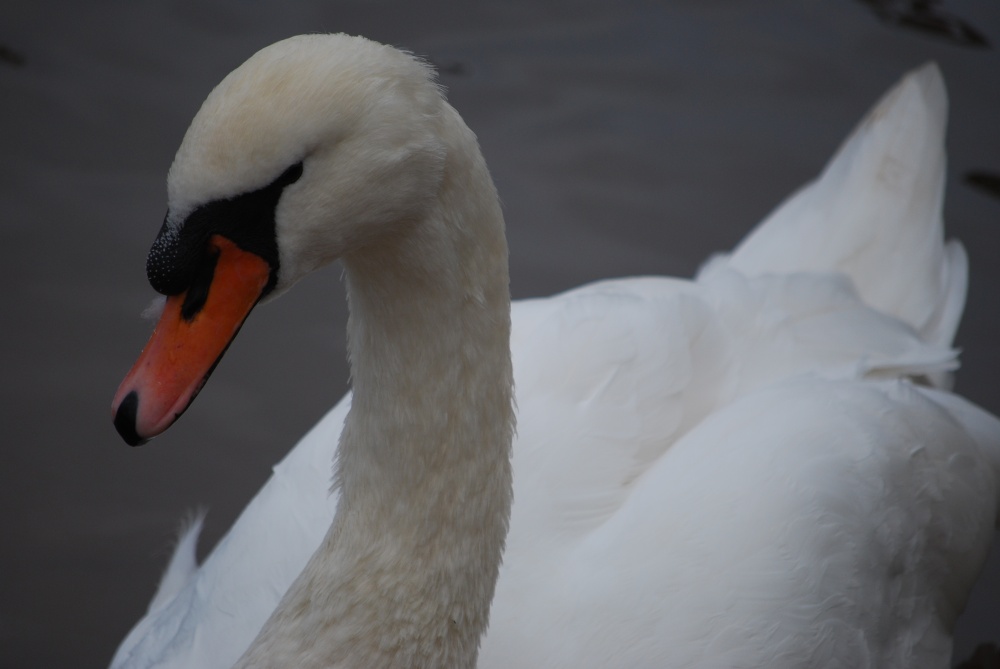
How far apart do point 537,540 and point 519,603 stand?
18 cm

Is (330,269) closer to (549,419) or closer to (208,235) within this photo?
(549,419)

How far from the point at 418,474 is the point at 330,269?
11.1ft

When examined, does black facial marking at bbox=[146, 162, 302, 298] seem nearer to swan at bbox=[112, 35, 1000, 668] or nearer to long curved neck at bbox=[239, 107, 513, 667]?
swan at bbox=[112, 35, 1000, 668]

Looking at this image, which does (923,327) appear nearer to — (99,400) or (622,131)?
(622,131)

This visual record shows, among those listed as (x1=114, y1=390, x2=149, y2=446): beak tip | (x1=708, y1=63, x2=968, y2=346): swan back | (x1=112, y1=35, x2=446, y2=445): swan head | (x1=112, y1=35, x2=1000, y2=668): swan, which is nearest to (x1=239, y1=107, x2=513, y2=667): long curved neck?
(x1=112, y1=35, x2=1000, y2=668): swan

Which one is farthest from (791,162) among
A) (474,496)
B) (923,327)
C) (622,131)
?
(474,496)

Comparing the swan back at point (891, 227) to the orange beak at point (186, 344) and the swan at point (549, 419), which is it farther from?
the orange beak at point (186, 344)

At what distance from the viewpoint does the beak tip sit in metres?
1.84

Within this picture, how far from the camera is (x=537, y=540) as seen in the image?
9.46 feet

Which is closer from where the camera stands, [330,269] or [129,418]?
[129,418]

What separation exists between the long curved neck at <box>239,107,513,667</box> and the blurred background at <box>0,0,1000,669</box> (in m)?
1.99

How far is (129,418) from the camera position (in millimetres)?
1847

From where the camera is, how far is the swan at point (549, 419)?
187 centimetres

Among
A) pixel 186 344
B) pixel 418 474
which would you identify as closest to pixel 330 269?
pixel 418 474
